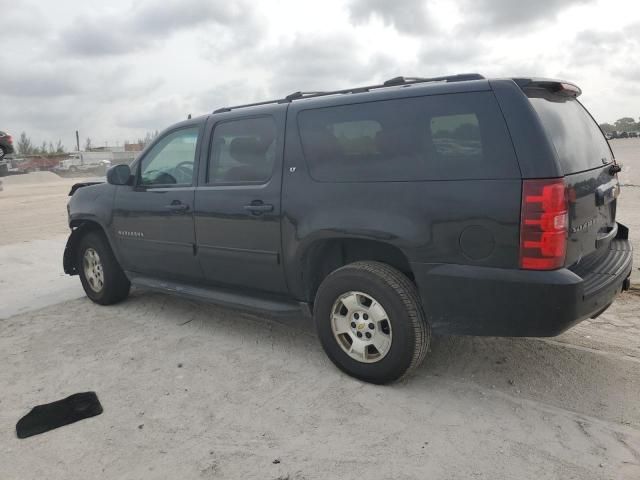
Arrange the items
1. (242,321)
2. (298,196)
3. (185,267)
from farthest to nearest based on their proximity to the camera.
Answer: (242,321) → (185,267) → (298,196)

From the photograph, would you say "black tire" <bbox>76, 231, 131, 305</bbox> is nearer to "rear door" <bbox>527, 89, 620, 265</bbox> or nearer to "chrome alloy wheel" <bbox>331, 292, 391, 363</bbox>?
"chrome alloy wheel" <bbox>331, 292, 391, 363</bbox>

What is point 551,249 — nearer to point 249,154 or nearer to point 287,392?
point 287,392

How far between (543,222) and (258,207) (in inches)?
76.5

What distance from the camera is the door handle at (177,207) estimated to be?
4375mm

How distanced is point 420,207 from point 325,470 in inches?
59.3

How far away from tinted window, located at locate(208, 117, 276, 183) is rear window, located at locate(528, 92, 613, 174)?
182 centimetres

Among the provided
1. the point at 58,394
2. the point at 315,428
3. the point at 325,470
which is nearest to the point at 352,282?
the point at 315,428

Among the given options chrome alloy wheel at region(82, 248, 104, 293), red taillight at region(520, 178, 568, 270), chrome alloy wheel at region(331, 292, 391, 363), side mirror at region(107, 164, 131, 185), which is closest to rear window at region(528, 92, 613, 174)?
red taillight at region(520, 178, 568, 270)

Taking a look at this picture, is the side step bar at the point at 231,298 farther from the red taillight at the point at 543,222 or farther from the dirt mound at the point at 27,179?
the dirt mound at the point at 27,179

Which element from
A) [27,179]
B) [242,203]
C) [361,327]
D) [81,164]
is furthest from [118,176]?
[81,164]

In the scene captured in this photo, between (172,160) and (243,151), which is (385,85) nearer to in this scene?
(243,151)

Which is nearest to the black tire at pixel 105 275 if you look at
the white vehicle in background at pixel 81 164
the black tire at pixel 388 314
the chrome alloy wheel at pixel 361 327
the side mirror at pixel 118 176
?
the side mirror at pixel 118 176

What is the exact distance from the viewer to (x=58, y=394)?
11.6 ft

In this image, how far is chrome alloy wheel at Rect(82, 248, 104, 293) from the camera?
5434 mm
